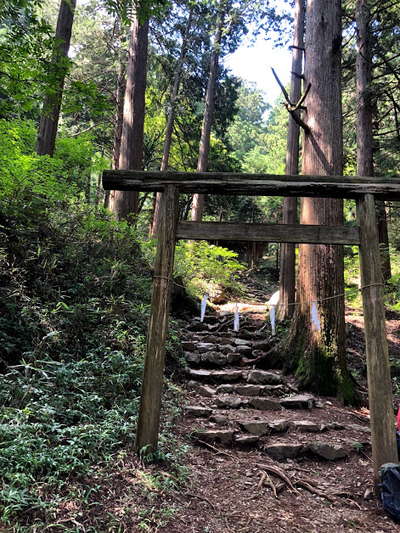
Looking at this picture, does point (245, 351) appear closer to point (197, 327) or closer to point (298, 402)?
point (197, 327)

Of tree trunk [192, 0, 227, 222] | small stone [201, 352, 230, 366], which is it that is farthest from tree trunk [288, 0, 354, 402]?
tree trunk [192, 0, 227, 222]

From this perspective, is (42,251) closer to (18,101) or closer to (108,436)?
(18,101)

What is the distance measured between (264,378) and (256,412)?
0.94m

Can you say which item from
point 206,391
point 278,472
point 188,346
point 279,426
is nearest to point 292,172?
point 188,346

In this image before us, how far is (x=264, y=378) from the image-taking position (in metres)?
6.36

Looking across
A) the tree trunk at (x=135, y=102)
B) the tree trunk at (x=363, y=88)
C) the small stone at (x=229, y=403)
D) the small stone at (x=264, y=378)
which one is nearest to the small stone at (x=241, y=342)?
the small stone at (x=264, y=378)

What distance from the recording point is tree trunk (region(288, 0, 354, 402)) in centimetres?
617

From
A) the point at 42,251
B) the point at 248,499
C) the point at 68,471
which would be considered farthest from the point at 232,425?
the point at 42,251

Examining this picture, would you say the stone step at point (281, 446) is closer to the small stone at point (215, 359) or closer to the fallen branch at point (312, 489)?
the fallen branch at point (312, 489)

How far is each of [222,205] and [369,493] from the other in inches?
667

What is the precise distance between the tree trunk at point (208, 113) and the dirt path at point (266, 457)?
354 inches

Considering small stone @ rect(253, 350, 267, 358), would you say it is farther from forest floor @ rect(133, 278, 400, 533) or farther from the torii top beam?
the torii top beam

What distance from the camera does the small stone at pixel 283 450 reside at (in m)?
4.45

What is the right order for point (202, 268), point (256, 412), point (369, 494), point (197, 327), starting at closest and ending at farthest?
point (369, 494)
point (256, 412)
point (197, 327)
point (202, 268)
